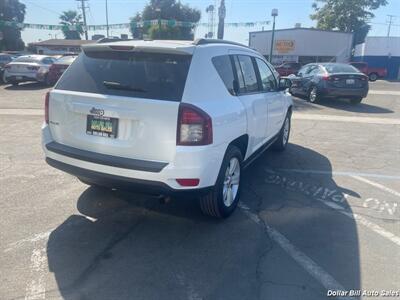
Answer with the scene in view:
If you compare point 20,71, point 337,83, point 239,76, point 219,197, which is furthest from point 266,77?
point 20,71

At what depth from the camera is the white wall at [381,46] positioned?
39.1 meters

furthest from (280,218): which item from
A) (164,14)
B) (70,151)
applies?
(164,14)

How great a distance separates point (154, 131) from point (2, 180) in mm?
2984

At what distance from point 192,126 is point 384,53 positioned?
4361cm

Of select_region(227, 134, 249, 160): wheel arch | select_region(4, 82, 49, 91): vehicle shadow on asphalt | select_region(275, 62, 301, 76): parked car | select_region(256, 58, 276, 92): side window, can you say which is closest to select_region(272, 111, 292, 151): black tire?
select_region(256, 58, 276, 92): side window

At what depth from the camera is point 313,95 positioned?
1380 cm

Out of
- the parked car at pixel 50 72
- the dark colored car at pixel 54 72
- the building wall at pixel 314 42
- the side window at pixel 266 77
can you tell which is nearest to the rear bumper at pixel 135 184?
the side window at pixel 266 77

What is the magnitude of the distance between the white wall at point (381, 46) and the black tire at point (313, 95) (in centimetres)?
3114

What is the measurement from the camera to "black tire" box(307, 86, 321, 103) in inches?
532

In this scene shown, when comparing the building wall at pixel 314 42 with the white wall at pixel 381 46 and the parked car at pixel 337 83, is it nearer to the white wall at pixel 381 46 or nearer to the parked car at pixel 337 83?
the white wall at pixel 381 46

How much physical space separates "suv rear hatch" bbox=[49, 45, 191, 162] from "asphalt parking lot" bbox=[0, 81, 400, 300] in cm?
91

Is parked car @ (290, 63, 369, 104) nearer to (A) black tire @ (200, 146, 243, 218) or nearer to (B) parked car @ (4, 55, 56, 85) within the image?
(A) black tire @ (200, 146, 243, 218)

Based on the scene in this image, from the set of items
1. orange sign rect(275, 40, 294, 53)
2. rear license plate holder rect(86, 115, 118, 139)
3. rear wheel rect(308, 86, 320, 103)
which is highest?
orange sign rect(275, 40, 294, 53)

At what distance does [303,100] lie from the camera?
578 inches
